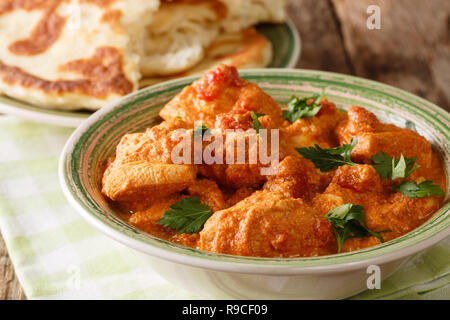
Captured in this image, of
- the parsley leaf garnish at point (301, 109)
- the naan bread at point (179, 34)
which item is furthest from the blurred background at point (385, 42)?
the parsley leaf garnish at point (301, 109)

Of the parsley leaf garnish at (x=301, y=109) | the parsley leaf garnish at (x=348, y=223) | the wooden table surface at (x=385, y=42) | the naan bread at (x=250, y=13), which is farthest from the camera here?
the wooden table surface at (x=385, y=42)

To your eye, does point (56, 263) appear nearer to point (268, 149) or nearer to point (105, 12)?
point (268, 149)

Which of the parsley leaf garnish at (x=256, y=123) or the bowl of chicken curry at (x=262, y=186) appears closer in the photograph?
the bowl of chicken curry at (x=262, y=186)

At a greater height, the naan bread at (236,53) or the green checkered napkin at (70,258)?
the naan bread at (236,53)

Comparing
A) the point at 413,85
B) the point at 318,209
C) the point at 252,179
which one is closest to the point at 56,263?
the point at 252,179

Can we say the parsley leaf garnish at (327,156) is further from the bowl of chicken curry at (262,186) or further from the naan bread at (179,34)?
the naan bread at (179,34)

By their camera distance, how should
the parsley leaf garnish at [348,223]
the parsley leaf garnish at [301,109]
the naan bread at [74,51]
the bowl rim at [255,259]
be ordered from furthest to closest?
the naan bread at [74,51] → the parsley leaf garnish at [301,109] → the parsley leaf garnish at [348,223] → the bowl rim at [255,259]

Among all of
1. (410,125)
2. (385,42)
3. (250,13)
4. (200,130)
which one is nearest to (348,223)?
(200,130)

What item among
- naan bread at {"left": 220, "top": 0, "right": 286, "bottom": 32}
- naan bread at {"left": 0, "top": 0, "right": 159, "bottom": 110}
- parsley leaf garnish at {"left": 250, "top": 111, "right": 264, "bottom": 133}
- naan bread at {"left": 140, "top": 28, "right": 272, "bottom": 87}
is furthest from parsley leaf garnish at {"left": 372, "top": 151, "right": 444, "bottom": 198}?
naan bread at {"left": 220, "top": 0, "right": 286, "bottom": 32}
